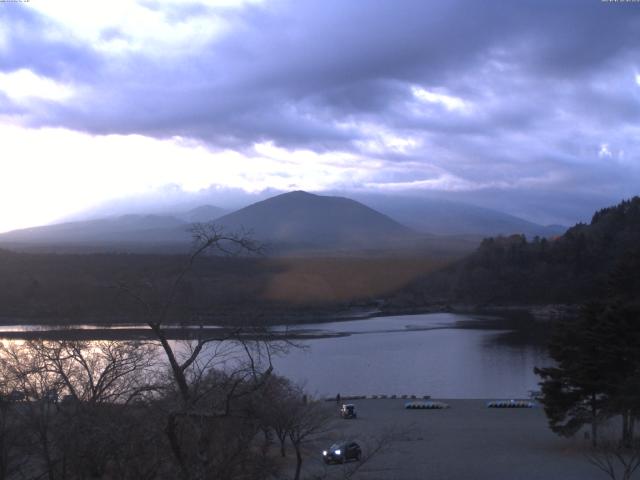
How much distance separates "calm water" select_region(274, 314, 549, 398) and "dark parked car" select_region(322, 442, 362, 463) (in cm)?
683

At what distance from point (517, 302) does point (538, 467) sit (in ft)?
150

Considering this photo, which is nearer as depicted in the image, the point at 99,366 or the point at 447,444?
the point at 99,366

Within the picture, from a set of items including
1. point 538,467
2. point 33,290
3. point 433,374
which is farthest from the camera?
point 433,374

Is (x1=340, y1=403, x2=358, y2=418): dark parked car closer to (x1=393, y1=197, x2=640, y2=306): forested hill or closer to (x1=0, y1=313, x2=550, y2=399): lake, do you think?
(x1=0, y1=313, x2=550, y2=399): lake

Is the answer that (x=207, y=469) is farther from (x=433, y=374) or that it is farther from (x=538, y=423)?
(x=433, y=374)

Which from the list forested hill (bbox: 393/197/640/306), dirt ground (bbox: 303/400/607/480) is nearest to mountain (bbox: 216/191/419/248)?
forested hill (bbox: 393/197/640/306)

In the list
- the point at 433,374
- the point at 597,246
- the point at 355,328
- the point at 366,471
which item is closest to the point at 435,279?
the point at 597,246

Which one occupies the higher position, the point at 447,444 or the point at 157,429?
the point at 157,429

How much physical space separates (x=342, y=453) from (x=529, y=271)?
50068 mm

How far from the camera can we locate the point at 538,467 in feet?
39.1

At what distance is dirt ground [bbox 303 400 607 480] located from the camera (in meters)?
11.1

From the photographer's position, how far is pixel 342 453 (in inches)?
430

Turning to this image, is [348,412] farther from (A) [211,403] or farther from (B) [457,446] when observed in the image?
(A) [211,403]

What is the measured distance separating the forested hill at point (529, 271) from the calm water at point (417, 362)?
14.8 m
